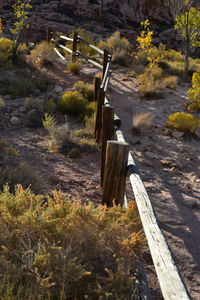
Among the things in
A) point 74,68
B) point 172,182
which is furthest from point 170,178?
point 74,68

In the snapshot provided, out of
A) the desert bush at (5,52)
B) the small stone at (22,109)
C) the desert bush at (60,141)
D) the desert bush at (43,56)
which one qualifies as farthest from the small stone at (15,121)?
the desert bush at (43,56)

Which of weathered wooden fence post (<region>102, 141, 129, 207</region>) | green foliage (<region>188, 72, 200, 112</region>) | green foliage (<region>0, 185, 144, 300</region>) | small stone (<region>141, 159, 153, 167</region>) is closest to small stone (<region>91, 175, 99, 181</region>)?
small stone (<region>141, 159, 153, 167</region>)

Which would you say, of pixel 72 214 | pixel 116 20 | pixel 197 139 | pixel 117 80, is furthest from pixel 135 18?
pixel 72 214

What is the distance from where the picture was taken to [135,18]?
2684cm

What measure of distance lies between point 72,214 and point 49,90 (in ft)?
21.7

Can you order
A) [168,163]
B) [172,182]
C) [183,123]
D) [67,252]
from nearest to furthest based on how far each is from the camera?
[67,252]
[172,182]
[168,163]
[183,123]

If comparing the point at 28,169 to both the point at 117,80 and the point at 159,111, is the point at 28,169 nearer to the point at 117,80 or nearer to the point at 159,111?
the point at 159,111

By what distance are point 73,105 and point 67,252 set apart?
5615 millimetres

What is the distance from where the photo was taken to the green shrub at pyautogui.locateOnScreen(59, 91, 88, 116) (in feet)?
23.5

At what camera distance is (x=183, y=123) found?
7117 mm

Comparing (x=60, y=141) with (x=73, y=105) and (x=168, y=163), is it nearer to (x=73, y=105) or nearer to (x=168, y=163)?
(x=73, y=105)

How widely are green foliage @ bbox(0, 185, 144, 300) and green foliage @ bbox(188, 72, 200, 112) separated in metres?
6.93

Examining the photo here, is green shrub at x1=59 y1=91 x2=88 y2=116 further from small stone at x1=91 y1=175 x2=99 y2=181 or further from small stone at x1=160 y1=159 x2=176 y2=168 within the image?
small stone at x1=91 y1=175 x2=99 y2=181

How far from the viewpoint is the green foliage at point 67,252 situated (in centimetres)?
169
